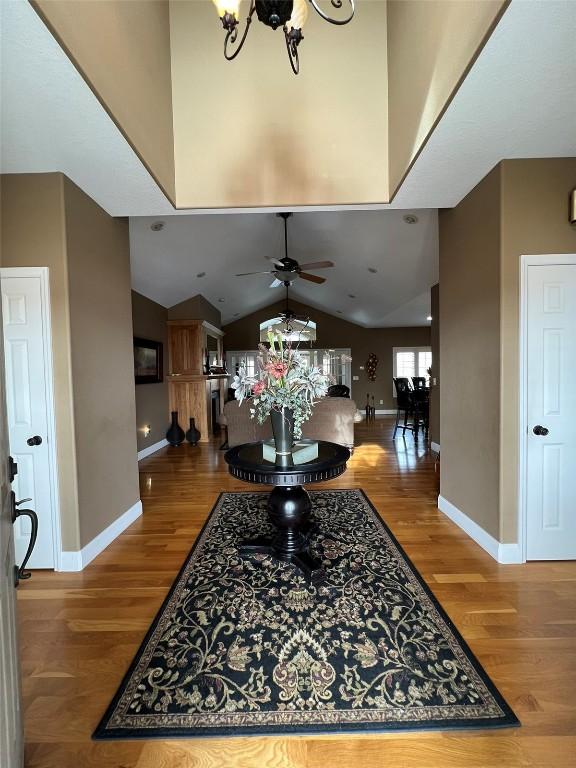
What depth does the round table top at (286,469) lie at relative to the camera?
220cm

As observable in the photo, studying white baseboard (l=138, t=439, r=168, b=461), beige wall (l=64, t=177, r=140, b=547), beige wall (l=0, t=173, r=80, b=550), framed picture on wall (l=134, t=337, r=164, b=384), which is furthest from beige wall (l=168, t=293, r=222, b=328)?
beige wall (l=0, t=173, r=80, b=550)

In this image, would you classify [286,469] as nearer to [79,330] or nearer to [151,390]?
[79,330]

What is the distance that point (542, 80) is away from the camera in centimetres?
170

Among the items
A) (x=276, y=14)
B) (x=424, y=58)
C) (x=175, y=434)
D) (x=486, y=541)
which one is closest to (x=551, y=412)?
(x=486, y=541)

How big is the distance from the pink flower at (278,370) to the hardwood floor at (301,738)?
60.5 inches

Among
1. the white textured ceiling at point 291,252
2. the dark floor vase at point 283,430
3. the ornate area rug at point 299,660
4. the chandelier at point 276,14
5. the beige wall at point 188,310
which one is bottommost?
the ornate area rug at point 299,660

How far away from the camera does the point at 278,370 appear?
7.43 feet

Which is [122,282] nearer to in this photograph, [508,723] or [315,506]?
[315,506]

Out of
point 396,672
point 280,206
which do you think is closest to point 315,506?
point 396,672

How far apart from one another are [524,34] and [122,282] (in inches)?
125

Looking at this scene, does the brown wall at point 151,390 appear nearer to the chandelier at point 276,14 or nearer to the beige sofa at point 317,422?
the beige sofa at point 317,422

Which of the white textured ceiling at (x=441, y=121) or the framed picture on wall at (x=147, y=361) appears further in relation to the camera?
the framed picture on wall at (x=147, y=361)

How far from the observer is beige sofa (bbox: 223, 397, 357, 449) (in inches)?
217

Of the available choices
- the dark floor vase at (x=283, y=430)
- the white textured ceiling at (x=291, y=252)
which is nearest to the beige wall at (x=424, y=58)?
the white textured ceiling at (x=291, y=252)
